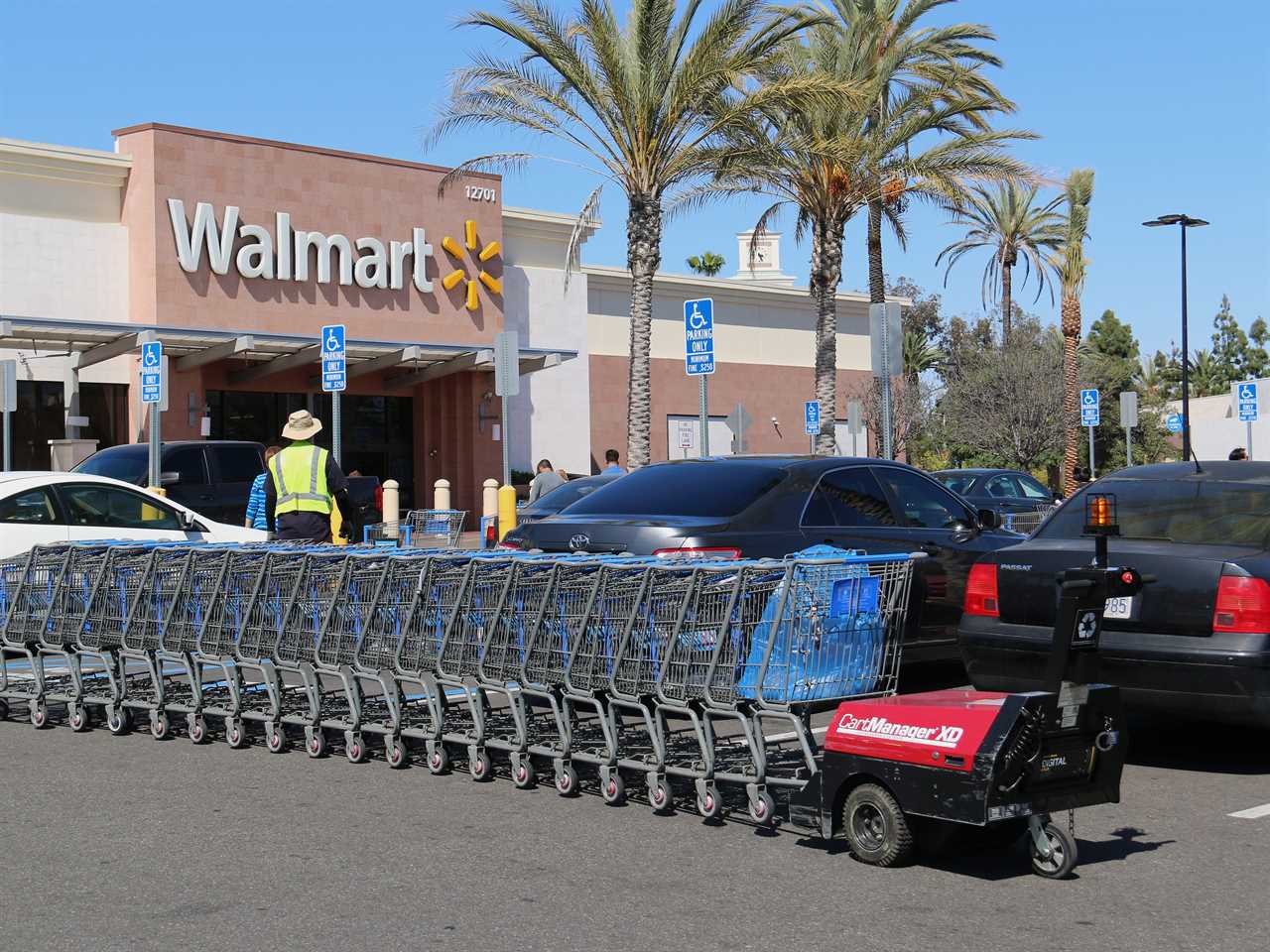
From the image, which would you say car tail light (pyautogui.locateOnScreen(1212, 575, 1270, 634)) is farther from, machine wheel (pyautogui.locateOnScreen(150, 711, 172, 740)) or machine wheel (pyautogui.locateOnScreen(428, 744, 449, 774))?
machine wheel (pyautogui.locateOnScreen(150, 711, 172, 740))

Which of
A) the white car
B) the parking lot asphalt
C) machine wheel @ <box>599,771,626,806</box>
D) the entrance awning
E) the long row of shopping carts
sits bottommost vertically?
the parking lot asphalt

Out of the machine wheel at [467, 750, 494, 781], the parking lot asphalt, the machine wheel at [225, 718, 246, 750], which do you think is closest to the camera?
the parking lot asphalt

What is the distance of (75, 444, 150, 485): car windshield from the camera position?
21405mm

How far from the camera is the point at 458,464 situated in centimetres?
3844

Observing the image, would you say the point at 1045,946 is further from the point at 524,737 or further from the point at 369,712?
the point at 369,712

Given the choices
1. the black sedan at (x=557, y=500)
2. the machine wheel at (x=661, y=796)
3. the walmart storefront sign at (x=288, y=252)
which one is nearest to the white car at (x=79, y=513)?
the black sedan at (x=557, y=500)

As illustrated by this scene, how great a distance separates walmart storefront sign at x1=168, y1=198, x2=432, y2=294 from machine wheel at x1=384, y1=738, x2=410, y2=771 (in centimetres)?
2531

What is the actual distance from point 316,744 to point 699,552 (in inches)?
98.0

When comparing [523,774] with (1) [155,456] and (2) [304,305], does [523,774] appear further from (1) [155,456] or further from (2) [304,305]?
(2) [304,305]

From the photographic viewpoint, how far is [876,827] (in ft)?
21.0

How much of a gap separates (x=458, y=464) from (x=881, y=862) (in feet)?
107

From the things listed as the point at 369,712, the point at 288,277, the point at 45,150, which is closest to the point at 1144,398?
the point at 288,277

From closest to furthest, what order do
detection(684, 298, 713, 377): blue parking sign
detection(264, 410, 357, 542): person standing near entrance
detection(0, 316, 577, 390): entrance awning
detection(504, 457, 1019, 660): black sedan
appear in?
1. detection(504, 457, 1019, 660): black sedan
2. detection(264, 410, 357, 542): person standing near entrance
3. detection(684, 298, 713, 377): blue parking sign
4. detection(0, 316, 577, 390): entrance awning

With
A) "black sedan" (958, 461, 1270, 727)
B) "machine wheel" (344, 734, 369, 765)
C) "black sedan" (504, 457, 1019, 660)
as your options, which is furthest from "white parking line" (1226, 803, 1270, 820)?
"machine wheel" (344, 734, 369, 765)
